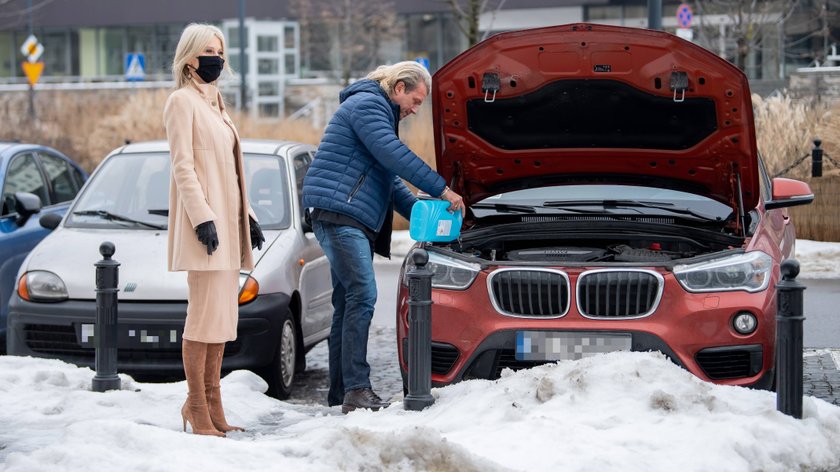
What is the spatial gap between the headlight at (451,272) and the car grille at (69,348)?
67.4 inches

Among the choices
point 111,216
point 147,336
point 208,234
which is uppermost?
point 208,234

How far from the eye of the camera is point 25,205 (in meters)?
9.90

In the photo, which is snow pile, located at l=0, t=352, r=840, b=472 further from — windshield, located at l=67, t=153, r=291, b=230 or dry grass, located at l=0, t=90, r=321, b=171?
dry grass, located at l=0, t=90, r=321, b=171

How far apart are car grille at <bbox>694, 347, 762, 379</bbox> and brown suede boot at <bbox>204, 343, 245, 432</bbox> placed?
2306 millimetres

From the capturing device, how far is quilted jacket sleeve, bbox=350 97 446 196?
6.98 metres

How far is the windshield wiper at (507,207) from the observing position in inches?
304

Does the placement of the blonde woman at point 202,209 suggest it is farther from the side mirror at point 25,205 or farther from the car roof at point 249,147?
the side mirror at point 25,205

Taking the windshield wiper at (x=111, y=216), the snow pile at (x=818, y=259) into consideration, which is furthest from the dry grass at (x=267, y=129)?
the windshield wiper at (x=111, y=216)

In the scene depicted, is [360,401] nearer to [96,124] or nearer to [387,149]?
[387,149]

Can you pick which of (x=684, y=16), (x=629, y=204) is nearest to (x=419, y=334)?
(x=629, y=204)

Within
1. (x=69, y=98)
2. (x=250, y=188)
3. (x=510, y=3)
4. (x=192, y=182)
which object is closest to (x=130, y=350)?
(x=250, y=188)

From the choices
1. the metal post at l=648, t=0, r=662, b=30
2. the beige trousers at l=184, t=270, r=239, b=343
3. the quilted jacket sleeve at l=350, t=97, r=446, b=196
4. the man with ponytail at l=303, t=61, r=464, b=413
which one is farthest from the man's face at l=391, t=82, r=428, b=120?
the metal post at l=648, t=0, r=662, b=30

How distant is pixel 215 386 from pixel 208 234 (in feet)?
2.90

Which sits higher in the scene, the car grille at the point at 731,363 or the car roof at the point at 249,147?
the car roof at the point at 249,147
